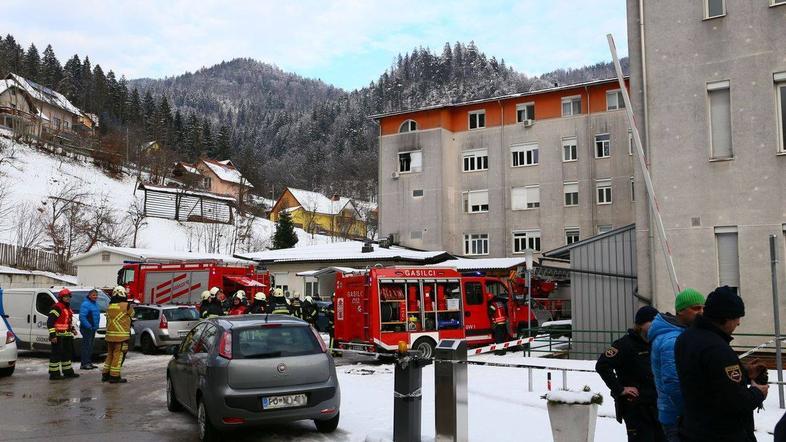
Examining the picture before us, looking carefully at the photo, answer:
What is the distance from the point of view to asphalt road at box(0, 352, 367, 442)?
28.5 ft

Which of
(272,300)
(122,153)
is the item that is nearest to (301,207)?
(122,153)

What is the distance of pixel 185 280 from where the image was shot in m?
25.0

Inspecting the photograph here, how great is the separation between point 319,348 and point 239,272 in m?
17.8

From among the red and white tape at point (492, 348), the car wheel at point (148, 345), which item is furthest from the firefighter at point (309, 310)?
the red and white tape at point (492, 348)

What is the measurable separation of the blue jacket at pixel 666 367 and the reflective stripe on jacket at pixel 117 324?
11.0 meters

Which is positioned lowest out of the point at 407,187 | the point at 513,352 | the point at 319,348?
the point at 513,352

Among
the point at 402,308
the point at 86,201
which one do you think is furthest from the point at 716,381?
the point at 86,201

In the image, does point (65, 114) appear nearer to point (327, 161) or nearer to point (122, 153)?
point (122, 153)

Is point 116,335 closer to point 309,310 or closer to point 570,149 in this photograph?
point 309,310

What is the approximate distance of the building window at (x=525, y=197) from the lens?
1671 inches

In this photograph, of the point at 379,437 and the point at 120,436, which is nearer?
the point at 379,437

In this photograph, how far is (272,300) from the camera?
64.8ft

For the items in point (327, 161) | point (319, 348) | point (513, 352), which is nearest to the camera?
point (319, 348)

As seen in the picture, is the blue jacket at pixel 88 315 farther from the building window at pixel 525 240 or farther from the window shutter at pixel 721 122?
the building window at pixel 525 240
